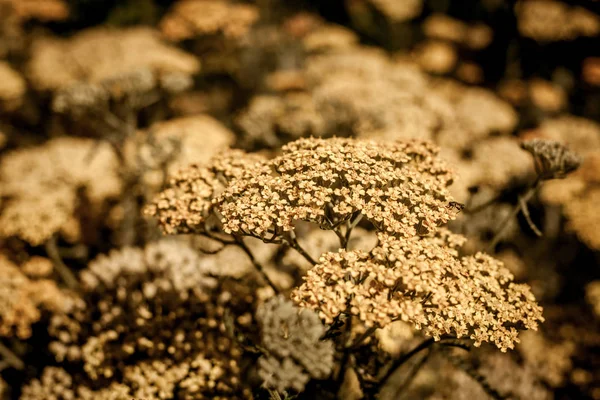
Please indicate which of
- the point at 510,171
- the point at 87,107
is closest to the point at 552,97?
the point at 510,171

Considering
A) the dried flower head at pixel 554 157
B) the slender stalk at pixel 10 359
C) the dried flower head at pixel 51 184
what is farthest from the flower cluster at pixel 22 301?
the dried flower head at pixel 554 157

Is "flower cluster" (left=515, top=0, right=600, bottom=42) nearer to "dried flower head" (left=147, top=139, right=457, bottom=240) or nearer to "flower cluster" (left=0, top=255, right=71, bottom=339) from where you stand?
"dried flower head" (left=147, top=139, right=457, bottom=240)

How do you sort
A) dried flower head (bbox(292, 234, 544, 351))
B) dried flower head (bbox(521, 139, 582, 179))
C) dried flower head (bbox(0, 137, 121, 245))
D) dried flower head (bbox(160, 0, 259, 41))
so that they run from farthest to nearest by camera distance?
dried flower head (bbox(160, 0, 259, 41))
dried flower head (bbox(0, 137, 121, 245))
dried flower head (bbox(521, 139, 582, 179))
dried flower head (bbox(292, 234, 544, 351))

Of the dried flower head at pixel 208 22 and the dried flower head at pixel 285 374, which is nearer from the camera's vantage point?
the dried flower head at pixel 285 374

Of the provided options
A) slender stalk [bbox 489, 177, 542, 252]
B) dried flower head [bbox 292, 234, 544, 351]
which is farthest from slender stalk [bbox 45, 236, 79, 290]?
slender stalk [bbox 489, 177, 542, 252]

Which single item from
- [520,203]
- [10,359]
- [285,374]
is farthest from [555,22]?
[10,359]

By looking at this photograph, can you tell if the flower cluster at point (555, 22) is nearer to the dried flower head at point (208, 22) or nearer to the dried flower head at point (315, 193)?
the dried flower head at point (208, 22)

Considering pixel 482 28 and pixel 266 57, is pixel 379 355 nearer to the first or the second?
pixel 266 57
